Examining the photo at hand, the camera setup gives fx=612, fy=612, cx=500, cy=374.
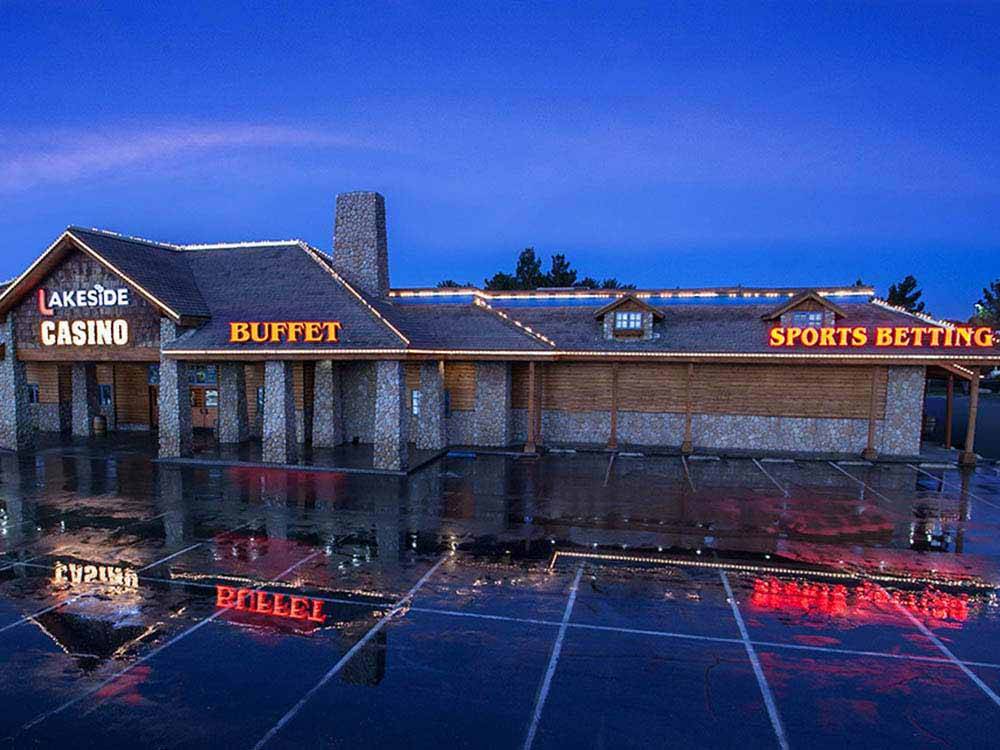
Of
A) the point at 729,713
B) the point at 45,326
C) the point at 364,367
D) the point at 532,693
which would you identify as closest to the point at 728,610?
the point at 729,713

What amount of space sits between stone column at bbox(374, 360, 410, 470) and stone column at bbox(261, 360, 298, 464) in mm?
3361

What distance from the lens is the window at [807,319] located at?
78.4 ft

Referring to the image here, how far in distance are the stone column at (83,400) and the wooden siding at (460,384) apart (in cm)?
1739

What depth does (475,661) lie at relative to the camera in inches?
337

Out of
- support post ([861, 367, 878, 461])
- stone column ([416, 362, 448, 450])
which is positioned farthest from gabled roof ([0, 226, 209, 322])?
support post ([861, 367, 878, 461])

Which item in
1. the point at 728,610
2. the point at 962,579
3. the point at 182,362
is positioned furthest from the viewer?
the point at 182,362

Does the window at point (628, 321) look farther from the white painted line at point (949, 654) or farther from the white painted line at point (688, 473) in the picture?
the white painted line at point (949, 654)

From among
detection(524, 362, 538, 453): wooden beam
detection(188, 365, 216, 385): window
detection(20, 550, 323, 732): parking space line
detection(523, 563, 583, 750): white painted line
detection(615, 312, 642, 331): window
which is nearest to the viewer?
detection(523, 563, 583, 750): white painted line

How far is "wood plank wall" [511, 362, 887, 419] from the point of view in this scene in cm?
2441

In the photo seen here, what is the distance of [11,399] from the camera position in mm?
24812

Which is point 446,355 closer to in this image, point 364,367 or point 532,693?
point 364,367

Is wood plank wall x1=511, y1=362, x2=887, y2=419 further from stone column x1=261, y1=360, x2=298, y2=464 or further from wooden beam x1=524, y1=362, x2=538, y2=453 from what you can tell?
stone column x1=261, y1=360, x2=298, y2=464

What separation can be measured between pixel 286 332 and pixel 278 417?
3040mm

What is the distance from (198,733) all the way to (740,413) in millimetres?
22951
